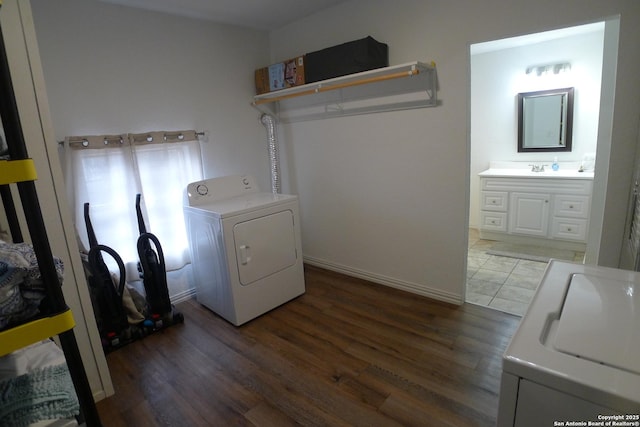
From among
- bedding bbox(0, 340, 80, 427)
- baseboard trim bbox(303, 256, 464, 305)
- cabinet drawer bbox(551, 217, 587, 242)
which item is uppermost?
bedding bbox(0, 340, 80, 427)

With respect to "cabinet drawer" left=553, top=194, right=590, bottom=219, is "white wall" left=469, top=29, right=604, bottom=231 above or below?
above

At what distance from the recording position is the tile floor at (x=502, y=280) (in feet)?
9.20

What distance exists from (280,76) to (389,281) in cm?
218

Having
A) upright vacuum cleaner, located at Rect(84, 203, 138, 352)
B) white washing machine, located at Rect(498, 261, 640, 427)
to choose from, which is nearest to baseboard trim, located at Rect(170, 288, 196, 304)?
upright vacuum cleaner, located at Rect(84, 203, 138, 352)

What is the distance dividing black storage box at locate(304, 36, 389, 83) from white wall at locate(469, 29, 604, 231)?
224cm

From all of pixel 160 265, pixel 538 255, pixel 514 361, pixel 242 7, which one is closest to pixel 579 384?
pixel 514 361

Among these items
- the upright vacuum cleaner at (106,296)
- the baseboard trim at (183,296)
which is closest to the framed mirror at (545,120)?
the baseboard trim at (183,296)

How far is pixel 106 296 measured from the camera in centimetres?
241

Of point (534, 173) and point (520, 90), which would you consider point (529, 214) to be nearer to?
point (534, 173)

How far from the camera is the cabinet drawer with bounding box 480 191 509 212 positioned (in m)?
4.07

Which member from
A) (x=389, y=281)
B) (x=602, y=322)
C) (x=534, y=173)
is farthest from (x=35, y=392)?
(x=534, y=173)

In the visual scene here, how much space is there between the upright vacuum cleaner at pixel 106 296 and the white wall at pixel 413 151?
1950 mm

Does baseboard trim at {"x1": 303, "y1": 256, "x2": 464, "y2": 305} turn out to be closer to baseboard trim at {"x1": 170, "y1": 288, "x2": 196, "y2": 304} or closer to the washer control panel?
the washer control panel

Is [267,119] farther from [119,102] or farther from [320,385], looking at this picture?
[320,385]
